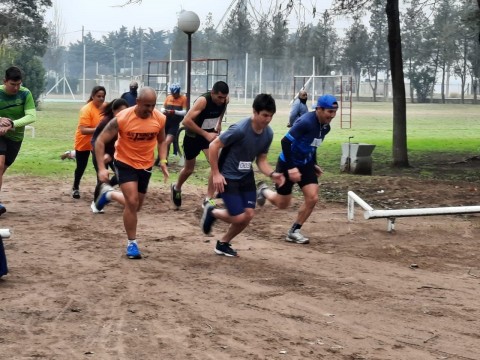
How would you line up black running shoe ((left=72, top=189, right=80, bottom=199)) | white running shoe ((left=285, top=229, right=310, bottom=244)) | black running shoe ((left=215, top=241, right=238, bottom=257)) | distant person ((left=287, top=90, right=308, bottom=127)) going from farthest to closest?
distant person ((left=287, top=90, right=308, bottom=127)) < black running shoe ((left=72, top=189, right=80, bottom=199)) < white running shoe ((left=285, top=229, right=310, bottom=244)) < black running shoe ((left=215, top=241, right=238, bottom=257))

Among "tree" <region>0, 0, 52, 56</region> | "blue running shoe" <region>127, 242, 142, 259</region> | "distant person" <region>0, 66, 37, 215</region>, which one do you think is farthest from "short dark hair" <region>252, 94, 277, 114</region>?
"tree" <region>0, 0, 52, 56</region>

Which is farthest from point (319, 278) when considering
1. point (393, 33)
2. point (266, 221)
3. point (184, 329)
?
point (393, 33)

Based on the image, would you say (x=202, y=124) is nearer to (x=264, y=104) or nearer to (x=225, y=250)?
(x=225, y=250)

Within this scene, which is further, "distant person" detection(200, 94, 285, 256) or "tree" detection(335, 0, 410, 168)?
"tree" detection(335, 0, 410, 168)

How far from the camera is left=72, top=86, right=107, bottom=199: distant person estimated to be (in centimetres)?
1216

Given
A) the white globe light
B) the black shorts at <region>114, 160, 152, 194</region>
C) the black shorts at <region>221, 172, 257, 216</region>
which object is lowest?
the black shorts at <region>221, 172, 257, 216</region>

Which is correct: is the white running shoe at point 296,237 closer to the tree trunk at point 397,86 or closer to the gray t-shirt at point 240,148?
the gray t-shirt at point 240,148

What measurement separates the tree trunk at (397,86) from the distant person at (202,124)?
6.83 metres

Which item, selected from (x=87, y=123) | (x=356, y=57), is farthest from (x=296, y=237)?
(x=356, y=57)

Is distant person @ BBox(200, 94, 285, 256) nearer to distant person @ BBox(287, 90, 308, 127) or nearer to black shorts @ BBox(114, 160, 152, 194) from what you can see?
black shorts @ BBox(114, 160, 152, 194)

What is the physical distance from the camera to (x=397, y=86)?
58.8ft

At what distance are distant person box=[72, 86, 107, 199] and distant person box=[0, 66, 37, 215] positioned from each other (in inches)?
57.5

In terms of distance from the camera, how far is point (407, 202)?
12883 millimetres

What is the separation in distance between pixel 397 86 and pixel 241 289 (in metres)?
11.6
